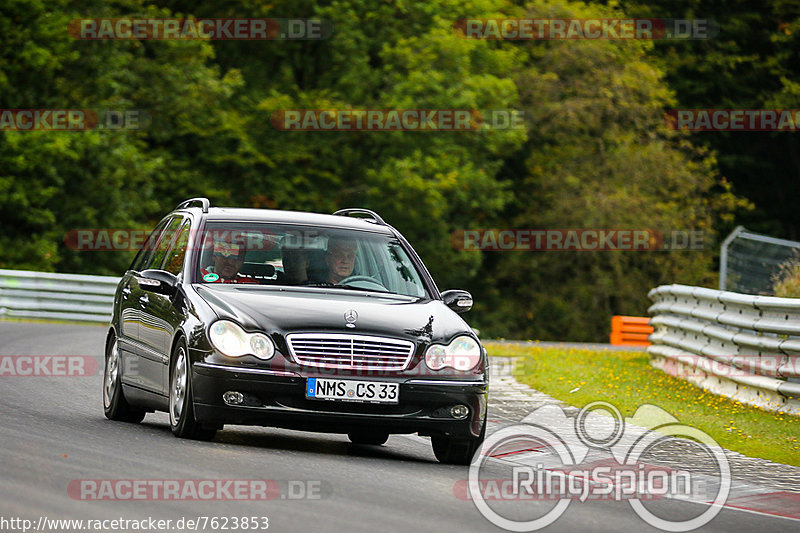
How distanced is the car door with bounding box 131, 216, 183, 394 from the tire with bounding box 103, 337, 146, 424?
1.61ft

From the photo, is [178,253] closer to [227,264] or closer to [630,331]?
[227,264]

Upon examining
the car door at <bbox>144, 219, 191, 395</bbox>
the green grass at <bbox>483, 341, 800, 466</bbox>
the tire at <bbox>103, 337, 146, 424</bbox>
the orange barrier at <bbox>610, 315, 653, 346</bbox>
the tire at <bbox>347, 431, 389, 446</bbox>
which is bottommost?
the orange barrier at <bbox>610, 315, 653, 346</bbox>

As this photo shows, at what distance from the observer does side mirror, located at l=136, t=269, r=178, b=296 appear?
11.2m

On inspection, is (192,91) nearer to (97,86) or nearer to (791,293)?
(97,86)

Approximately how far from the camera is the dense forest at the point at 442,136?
4347 centimetres

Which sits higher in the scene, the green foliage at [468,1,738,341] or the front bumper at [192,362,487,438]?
the green foliage at [468,1,738,341]

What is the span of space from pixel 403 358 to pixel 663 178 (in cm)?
4344

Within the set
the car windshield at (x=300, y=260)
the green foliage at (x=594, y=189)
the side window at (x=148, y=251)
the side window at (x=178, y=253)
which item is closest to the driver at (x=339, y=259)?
the car windshield at (x=300, y=260)

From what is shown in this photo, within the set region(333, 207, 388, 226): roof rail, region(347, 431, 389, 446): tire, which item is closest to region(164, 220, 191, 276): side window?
region(333, 207, 388, 226): roof rail

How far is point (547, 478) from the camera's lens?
9.87m

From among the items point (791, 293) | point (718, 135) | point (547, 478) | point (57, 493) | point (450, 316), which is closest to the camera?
point (57, 493)

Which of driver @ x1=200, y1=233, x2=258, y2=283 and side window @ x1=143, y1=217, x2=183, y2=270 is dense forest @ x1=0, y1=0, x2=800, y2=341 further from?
driver @ x1=200, y1=233, x2=258, y2=283

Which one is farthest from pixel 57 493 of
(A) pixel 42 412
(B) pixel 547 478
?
(A) pixel 42 412

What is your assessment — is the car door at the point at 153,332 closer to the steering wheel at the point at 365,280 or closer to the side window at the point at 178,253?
the side window at the point at 178,253
